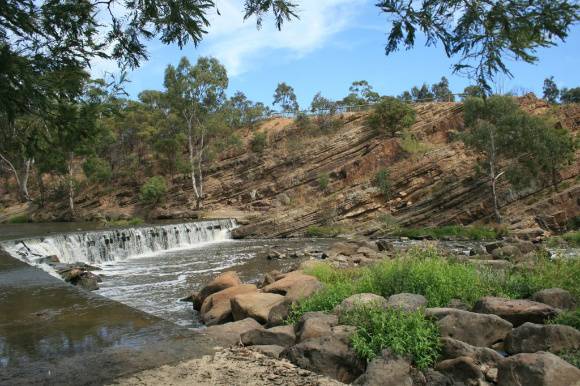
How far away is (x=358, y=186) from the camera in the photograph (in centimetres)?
3316

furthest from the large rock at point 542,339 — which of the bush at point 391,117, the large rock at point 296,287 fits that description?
the bush at point 391,117

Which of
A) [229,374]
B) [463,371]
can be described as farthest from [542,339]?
[229,374]

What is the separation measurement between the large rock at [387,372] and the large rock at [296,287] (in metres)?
2.95

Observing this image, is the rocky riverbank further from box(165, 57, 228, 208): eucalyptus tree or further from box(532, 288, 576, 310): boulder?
box(165, 57, 228, 208): eucalyptus tree

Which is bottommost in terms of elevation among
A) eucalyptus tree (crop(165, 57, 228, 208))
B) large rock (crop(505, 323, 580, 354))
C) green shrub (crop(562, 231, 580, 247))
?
green shrub (crop(562, 231, 580, 247))

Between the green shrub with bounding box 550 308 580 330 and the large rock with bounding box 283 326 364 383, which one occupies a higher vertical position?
the large rock with bounding box 283 326 364 383

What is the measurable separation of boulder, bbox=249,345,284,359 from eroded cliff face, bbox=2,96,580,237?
68.3ft

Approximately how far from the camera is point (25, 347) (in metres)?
6.27

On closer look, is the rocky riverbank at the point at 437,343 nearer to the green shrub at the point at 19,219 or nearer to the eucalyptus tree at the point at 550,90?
the green shrub at the point at 19,219

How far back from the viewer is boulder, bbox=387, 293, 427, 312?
6430 millimetres

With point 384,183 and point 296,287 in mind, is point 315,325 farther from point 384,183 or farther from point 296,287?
point 384,183

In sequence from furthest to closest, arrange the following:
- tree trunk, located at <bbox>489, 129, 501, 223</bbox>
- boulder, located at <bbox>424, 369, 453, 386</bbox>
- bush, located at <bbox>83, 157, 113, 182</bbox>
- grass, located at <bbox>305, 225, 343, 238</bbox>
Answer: bush, located at <bbox>83, 157, 113, 182</bbox> → grass, located at <bbox>305, 225, 343, 238</bbox> → tree trunk, located at <bbox>489, 129, 501, 223</bbox> → boulder, located at <bbox>424, 369, 453, 386</bbox>

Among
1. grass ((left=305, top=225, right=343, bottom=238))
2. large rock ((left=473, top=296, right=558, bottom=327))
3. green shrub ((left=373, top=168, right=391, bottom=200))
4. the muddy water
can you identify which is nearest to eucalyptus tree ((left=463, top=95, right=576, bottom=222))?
green shrub ((left=373, top=168, right=391, bottom=200))

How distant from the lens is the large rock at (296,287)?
845cm
